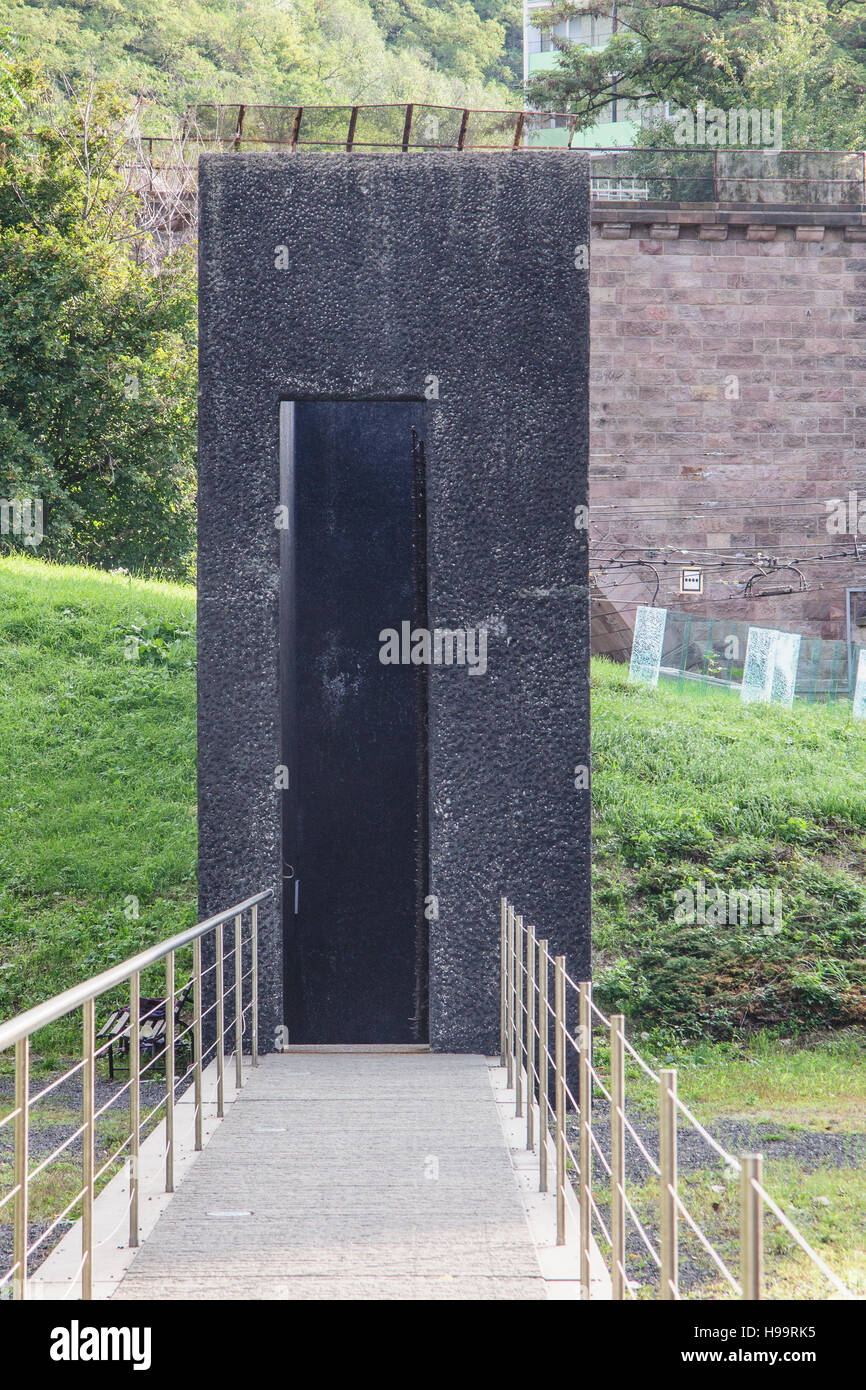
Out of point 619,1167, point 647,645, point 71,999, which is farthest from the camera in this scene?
point 647,645

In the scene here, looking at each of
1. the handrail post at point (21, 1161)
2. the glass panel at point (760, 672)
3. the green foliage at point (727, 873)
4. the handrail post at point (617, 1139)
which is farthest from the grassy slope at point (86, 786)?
the glass panel at point (760, 672)

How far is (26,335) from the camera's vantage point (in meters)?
16.6

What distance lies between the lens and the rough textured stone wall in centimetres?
1733

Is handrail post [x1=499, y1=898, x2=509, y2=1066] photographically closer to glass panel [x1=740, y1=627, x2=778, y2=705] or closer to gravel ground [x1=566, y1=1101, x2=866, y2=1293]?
gravel ground [x1=566, y1=1101, x2=866, y2=1293]

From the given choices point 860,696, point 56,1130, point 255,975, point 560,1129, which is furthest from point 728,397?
point 560,1129

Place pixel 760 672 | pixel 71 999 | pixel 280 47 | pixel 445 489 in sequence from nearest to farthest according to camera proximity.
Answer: pixel 71 999
pixel 445 489
pixel 760 672
pixel 280 47

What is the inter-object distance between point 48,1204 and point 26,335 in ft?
47.0

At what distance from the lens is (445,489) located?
579 cm

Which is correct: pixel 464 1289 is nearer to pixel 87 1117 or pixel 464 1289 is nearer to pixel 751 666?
pixel 87 1117

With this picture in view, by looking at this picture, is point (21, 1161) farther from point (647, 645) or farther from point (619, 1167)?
point (647, 645)

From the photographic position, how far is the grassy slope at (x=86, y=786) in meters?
7.39

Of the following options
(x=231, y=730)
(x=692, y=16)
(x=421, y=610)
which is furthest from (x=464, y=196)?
(x=692, y=16)

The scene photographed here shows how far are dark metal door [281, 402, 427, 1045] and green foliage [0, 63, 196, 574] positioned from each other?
37.2 ft

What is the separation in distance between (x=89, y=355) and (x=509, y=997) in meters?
14.6
